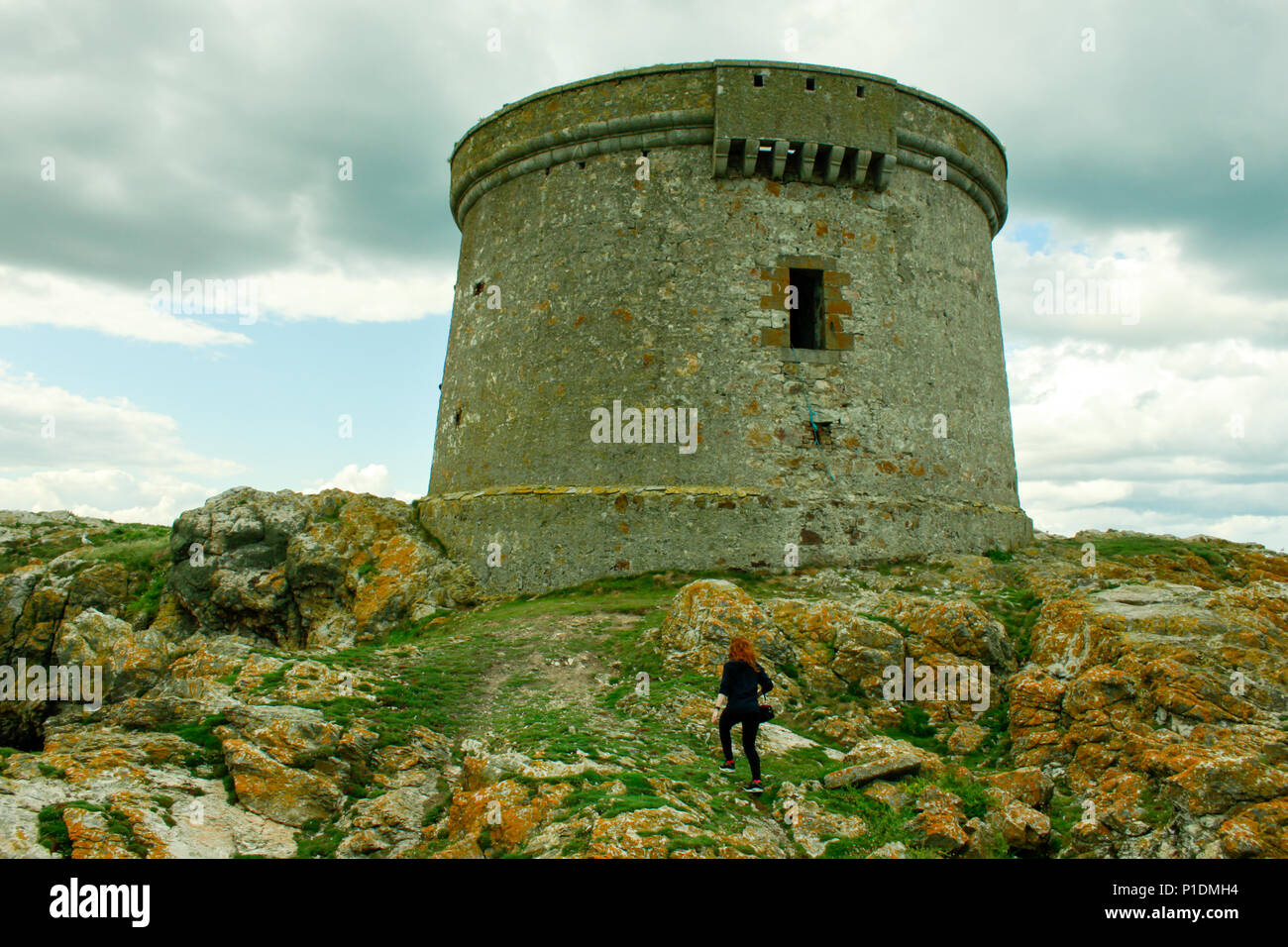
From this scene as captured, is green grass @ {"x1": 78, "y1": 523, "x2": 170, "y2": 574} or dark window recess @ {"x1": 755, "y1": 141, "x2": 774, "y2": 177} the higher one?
dark window recess @ {"x1": 755, "y1": 141, "x2": 774, "y2": 177}

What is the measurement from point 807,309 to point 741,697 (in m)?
9.15

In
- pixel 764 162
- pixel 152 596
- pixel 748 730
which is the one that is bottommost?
pixel 748 730

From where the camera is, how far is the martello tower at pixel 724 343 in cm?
1385

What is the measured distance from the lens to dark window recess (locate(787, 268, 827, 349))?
48.2 ft

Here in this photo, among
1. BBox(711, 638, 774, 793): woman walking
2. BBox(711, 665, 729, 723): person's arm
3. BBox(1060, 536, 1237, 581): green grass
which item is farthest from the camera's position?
BBox(1060, 536, 1237, 581): green grass

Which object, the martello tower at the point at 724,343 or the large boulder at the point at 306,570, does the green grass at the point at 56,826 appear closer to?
the large boulder at the point at 306,570

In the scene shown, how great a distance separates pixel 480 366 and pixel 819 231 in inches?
255

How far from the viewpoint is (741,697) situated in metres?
7.39

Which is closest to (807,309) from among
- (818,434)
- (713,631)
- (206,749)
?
→ (818,434)

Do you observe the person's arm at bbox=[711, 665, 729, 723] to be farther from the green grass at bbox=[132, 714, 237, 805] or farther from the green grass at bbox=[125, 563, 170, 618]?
the green grass at bbox=[125, 563, 170, 618]

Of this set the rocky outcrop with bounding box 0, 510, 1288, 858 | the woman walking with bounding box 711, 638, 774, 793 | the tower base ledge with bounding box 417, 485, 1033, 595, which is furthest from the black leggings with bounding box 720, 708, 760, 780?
the tower base ledge with bounding box 417, 485, 1033, 595

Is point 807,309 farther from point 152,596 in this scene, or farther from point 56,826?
point 152,596
